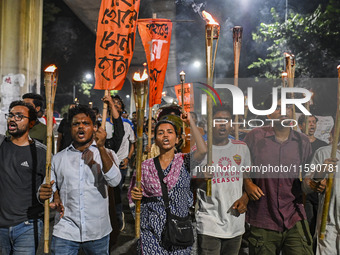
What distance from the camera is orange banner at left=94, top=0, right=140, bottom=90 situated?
4.08 metres

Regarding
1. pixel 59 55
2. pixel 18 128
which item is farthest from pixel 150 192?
pixel 59 55

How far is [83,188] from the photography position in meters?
3.07

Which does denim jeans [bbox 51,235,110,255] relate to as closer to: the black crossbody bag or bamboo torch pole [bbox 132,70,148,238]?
bamboo torch pole [bbox 132,70,148,238]

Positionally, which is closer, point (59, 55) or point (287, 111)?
point (287, 111)

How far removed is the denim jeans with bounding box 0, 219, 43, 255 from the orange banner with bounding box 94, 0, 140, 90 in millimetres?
1685

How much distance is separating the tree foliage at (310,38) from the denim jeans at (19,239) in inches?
548

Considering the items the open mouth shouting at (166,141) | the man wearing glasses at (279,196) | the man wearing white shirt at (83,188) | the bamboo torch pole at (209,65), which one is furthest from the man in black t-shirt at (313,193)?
the man wearing white shirt at (83,188)

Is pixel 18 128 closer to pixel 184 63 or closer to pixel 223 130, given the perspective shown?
pixel 223 130

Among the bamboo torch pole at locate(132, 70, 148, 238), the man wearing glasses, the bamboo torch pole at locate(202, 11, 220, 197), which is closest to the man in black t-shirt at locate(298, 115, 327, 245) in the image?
the man wearing glasses

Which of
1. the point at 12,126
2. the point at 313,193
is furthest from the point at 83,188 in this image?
the point at 313,193

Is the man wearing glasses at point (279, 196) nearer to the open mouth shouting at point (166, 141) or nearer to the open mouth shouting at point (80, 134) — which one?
the open mouth shouting at point (166, 141)

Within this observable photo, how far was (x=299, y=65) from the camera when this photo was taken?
50.9 feet

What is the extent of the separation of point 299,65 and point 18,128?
47.4ft

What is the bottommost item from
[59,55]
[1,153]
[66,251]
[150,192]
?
[66,251]
